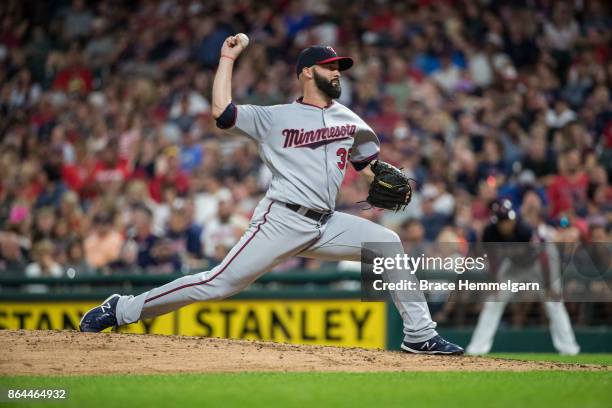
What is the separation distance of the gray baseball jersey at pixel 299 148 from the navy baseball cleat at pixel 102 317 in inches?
46.9

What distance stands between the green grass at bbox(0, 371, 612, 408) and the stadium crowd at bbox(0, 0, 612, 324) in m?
4.73

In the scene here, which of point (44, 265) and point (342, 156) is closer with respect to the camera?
point (342, 156)

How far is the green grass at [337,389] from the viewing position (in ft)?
15.8

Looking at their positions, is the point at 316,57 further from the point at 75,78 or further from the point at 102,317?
the point at 75,78

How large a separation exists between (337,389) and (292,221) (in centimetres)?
124

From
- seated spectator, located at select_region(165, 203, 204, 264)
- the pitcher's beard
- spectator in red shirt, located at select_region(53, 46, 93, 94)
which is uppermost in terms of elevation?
spectator in red shirt, located at select_region(53, 46, 93, 94)

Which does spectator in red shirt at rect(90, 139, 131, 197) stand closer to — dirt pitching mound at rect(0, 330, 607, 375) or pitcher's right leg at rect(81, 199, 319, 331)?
dirt pitching mound at rect(0, 330, 607, 375)

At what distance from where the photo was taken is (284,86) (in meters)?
13.5

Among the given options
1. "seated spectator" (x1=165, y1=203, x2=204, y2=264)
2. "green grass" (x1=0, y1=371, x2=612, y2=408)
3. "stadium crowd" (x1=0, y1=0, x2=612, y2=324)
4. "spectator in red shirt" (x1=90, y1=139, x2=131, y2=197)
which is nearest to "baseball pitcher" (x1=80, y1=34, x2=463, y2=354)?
"green grass" (x1=0, y1=371, x2=612, y2=408)

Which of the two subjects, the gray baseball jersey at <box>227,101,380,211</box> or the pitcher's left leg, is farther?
the pitcher's left leg

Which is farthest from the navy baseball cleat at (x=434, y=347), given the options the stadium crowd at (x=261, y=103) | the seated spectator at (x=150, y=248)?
the seated spectator at (x=150, y=248)

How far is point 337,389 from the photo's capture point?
17.3 ft

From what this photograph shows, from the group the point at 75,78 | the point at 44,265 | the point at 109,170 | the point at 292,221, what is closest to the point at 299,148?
the point at 292,221

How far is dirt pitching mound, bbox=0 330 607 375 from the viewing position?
600 centimetres
